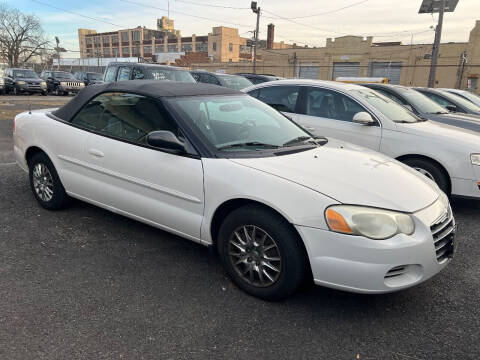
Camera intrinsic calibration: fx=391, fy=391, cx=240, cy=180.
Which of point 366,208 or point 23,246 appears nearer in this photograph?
point 366,208

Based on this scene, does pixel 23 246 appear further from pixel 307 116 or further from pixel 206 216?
pixel 307 116

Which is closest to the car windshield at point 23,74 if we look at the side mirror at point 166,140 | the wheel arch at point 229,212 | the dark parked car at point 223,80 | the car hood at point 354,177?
the dark parked car at point 223,80

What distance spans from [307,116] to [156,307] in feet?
13.6

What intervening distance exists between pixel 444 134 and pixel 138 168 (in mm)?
4022

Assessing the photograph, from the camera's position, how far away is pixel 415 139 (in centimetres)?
521

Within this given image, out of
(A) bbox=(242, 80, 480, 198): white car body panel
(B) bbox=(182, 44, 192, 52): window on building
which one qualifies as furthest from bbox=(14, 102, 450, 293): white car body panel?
(B) bbox=(182, 44, 192, 52): window on building

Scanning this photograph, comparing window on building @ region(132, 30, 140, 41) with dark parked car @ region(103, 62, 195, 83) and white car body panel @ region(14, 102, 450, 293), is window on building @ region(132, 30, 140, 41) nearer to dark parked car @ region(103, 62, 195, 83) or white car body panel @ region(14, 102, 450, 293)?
dark parked car @ region(103, 62, 195, 83)

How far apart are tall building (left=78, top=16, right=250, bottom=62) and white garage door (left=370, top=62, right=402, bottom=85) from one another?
28569 mm

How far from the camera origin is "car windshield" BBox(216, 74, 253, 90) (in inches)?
552

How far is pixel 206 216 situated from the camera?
3.07 m

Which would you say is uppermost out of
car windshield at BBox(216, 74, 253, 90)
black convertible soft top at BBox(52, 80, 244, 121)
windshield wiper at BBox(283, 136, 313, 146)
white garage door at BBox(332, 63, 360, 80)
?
white garage door at BBox(332, 63, 360, 80)

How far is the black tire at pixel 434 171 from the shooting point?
4965 mm

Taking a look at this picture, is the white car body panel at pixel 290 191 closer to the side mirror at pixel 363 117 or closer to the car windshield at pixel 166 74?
the side mirror at pixel 363 117

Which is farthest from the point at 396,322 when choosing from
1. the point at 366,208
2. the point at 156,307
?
the point at 156,307
